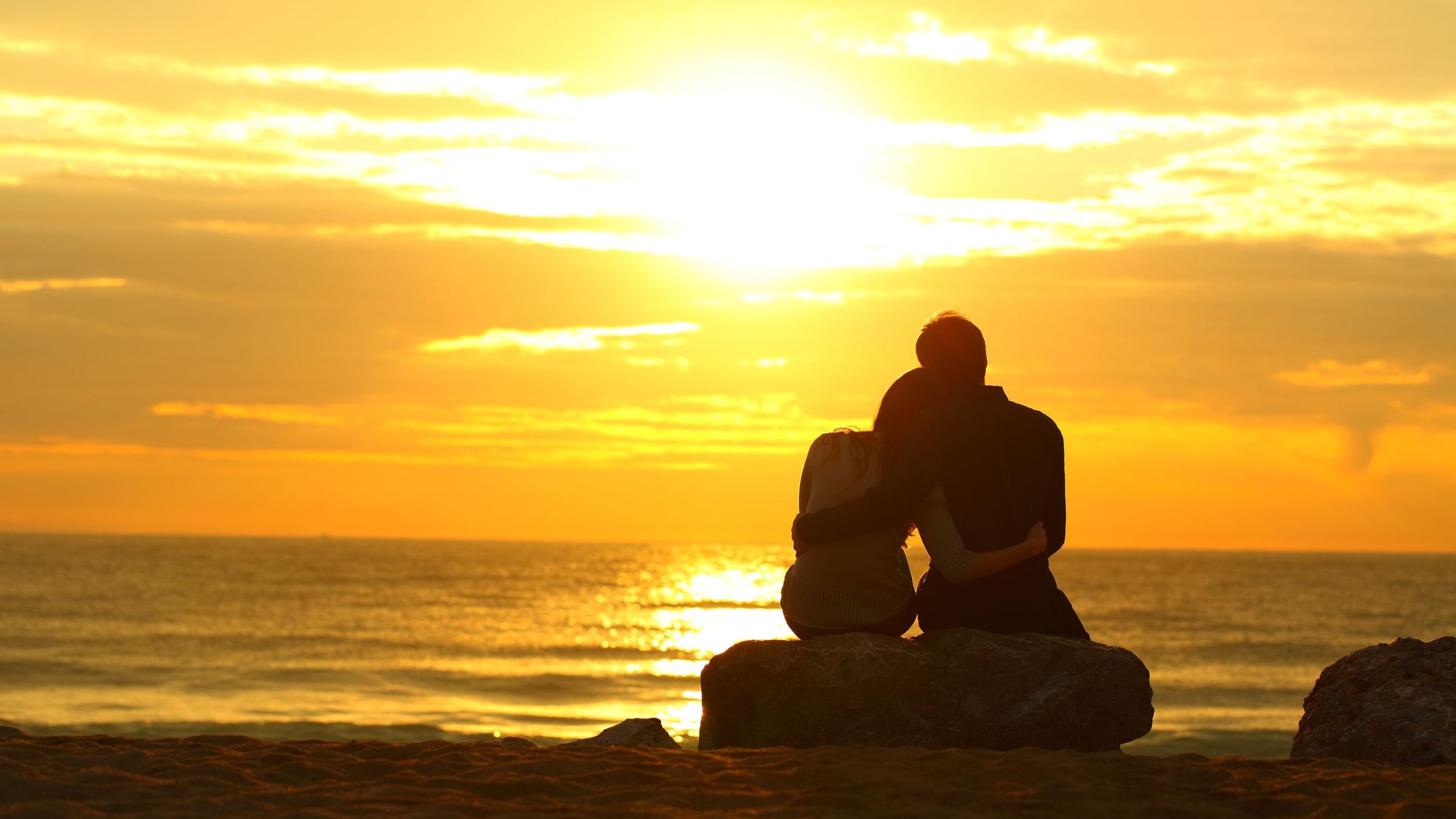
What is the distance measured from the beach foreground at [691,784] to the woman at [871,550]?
2.84 ft

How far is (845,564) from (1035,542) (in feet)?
3.37

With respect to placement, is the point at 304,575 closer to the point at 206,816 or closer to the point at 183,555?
the point at 183,555

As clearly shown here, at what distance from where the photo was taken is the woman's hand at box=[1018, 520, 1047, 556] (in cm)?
715

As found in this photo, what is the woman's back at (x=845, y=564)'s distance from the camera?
7188 mm

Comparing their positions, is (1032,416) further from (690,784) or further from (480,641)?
(480,641)

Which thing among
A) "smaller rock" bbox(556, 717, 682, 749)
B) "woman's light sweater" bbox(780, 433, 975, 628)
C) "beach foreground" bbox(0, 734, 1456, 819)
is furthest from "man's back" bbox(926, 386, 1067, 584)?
"smaller rock" bbox(556, 717, 682, 749)

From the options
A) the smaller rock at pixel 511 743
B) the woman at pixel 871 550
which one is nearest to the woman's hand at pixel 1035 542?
the woman at pixel 871 550

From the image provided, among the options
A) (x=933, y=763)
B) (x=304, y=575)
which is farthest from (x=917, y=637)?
(x=304, y=575)

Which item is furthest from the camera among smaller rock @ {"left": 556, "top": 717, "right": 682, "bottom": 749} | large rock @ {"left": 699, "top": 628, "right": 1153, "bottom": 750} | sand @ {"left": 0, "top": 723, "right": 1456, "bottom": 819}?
smaller rock @ {"left": 556, "top": 717, "right": 682, "bottom": 749}

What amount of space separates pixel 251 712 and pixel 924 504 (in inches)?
937

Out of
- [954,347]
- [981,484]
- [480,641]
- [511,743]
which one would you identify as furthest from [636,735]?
[480,641]

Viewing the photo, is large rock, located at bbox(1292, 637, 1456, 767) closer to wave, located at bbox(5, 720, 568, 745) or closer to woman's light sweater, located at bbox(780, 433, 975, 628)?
woman's light sweater, located at bbox(780, 433, 975, 628)

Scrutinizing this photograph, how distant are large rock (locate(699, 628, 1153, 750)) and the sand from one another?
486 millimetres

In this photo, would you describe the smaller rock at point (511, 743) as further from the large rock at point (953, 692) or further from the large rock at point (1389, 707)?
the large rock at point (1389, 707)
